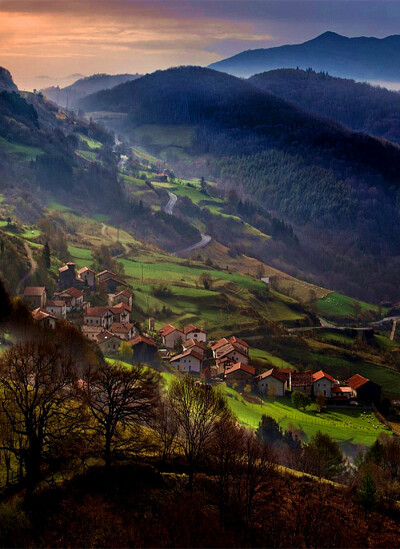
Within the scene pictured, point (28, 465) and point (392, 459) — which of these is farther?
point (392, 459)

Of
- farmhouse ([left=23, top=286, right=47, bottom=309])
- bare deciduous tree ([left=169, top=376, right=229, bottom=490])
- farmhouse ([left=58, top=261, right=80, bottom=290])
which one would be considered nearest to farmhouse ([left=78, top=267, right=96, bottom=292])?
farmhouse ([left=58, top=261, right=80, bottom=290])

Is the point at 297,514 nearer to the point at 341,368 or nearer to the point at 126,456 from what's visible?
the point at 126,456

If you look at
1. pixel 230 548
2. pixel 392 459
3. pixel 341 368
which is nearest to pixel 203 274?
pixel 341 368

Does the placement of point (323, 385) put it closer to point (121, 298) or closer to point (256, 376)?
point (256, 376)

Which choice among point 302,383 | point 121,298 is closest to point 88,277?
point 121,298

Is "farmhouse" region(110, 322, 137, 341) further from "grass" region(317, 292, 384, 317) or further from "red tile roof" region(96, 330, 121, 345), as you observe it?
"grass" region(317, 292, 384, 317)

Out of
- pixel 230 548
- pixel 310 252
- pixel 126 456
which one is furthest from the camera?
pixel 310 252
